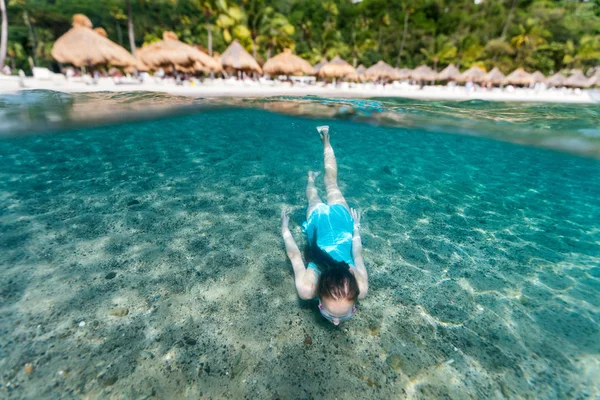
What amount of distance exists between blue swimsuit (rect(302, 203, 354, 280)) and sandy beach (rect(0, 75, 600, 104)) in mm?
17954

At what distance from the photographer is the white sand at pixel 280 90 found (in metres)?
17.8

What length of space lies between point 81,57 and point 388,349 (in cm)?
2380

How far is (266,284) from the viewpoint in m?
3.37

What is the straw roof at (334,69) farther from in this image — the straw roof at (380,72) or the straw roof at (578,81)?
the straw roof at (578,81)

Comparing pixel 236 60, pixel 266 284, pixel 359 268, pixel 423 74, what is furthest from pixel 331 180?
pixel 423 74

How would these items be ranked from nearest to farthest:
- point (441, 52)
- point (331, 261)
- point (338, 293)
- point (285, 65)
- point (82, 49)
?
1. point (338, 293)
2. point (331, 261)
3. point (82, 49)
4. point (285, 65)
5. point (441, 52)

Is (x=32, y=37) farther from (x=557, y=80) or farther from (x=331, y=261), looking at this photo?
(x=557, y=80)

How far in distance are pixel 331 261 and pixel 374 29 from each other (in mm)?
50449

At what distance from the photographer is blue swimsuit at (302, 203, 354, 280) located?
3.12 meters

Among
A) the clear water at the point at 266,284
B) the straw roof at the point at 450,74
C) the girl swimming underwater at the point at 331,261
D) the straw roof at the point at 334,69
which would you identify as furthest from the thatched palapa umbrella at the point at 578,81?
the girl swimming underwater at the point at 331,261

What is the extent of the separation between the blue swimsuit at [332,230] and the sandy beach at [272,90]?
17954mm

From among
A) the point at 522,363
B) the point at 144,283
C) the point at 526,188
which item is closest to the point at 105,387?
the point at 144,283

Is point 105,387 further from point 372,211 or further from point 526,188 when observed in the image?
point 526,188

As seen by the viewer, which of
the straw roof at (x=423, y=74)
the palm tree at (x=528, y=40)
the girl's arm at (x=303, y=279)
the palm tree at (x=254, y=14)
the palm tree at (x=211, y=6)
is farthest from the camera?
the palm tree at (x=528, y=40)
